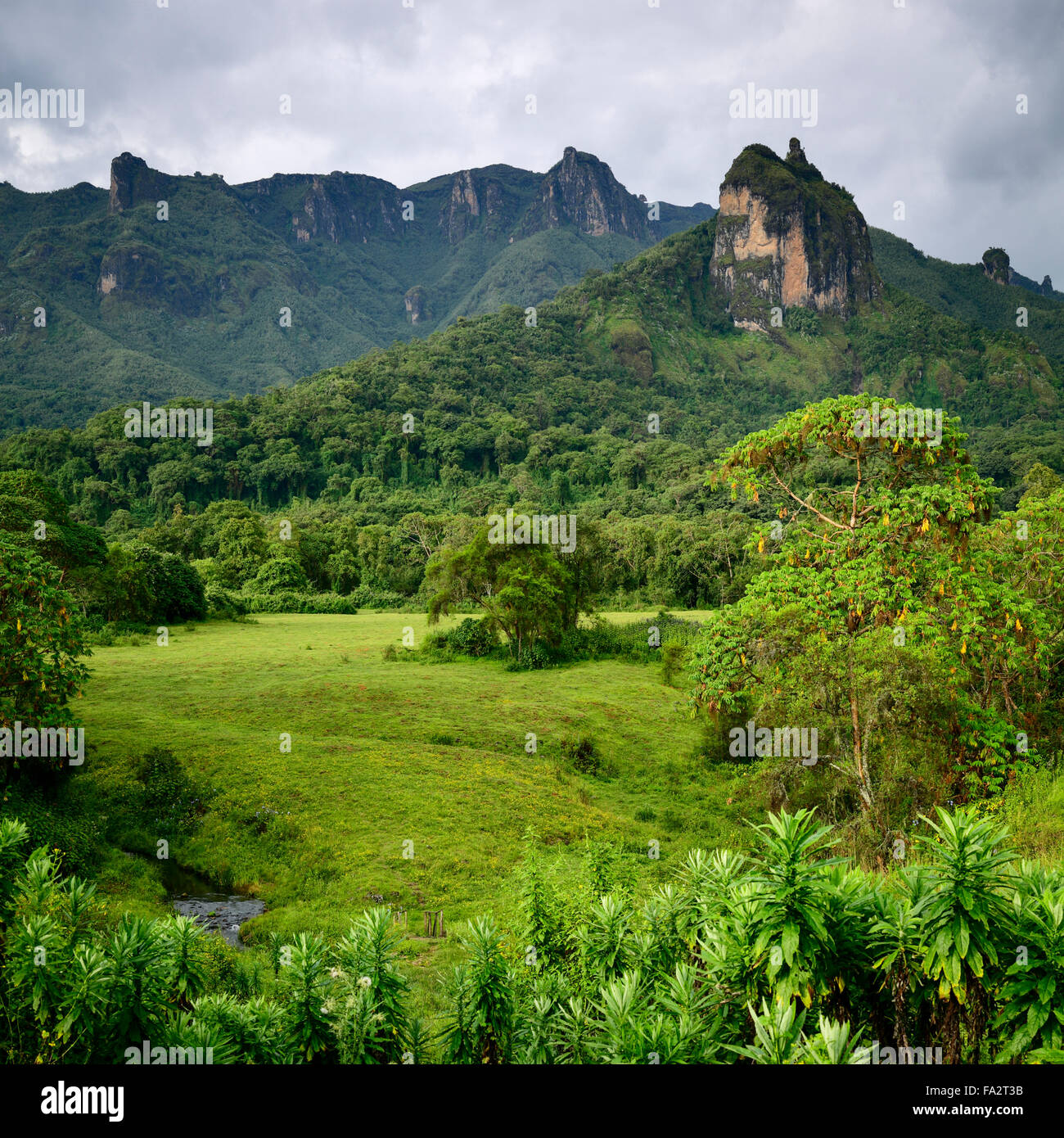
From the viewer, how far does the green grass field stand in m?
11.5

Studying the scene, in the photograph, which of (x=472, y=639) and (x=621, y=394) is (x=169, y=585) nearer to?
(x=472, y=639)

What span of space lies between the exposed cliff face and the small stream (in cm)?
18945

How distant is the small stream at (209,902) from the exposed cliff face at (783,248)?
18945 centimetres

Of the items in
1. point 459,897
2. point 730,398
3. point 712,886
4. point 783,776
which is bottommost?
point 459,897

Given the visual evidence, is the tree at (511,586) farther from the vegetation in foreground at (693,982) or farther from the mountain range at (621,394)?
the vegetation in foreground at (693,982)

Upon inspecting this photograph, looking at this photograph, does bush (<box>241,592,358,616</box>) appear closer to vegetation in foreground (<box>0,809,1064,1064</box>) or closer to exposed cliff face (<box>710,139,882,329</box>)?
vegetation in foreground (<box>0,809,1064,1064</box>)

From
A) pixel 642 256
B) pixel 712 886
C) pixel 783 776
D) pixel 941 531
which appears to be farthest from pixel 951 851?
pixel 642 256

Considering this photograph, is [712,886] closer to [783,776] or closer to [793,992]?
[793,992]

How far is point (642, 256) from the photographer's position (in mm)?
186875

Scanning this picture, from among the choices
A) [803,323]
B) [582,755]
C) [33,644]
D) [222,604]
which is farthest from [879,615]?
[803,323]

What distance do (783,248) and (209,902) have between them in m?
201

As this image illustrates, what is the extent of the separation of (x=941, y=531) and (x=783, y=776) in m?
5.05

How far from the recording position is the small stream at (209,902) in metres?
10.1

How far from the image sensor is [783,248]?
181875mm
